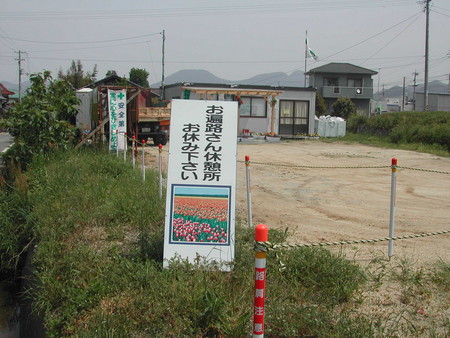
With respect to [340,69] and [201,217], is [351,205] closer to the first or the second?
[201,217]

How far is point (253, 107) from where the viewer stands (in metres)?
30.1

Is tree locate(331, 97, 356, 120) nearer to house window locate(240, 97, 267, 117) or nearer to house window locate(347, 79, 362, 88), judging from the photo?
house window locate(347, 79, 362, 88)

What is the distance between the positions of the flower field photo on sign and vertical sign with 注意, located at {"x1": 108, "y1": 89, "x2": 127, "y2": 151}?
9.51 metres

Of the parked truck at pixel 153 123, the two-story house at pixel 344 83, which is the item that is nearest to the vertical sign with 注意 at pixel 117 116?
the parked truck at pixel 153 123

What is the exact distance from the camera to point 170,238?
4832 mm

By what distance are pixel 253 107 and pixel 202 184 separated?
25.6 meters

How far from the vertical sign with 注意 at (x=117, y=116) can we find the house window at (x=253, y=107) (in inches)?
628

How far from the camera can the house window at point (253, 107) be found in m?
29.9

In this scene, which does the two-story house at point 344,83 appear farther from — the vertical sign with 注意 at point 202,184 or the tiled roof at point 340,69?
the vertical sign with 注意 at point 202,184

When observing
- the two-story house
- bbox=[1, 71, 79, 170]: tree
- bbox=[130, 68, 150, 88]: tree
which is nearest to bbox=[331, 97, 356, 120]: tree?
the two-story house

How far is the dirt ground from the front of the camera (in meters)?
6.56

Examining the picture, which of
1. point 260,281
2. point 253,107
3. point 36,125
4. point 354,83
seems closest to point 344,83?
point 354,83

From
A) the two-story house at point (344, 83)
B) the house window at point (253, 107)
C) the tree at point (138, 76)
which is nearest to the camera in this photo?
the house window at point (253, 107)

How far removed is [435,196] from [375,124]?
2057cm
